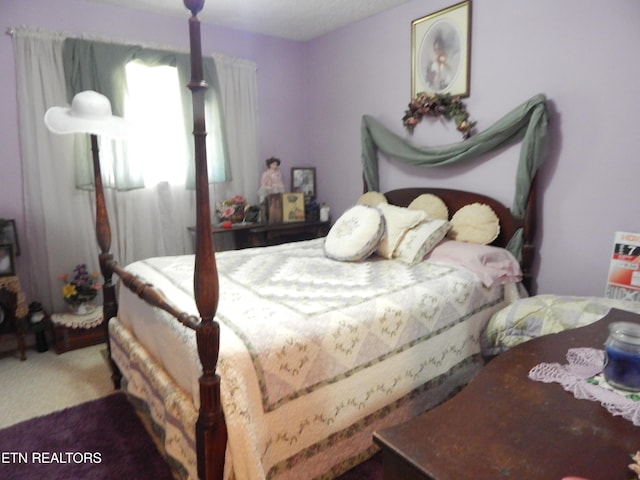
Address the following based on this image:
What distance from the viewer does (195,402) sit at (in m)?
1.39

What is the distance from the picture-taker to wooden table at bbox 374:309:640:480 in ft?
2.77

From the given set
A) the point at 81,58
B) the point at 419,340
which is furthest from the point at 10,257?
the point at 419,340

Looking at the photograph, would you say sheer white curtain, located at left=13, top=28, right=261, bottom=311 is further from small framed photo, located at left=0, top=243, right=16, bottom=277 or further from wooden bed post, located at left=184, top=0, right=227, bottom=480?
wooden bed post, located at left=184, top=0, right=227, bottom=480

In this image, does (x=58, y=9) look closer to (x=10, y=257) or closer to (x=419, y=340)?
(x=10, y=257)

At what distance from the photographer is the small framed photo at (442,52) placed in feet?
→ 8.97

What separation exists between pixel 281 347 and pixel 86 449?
4.05ft

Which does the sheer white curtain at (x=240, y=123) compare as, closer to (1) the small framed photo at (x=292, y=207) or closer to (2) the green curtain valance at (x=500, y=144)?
(1) the small framed photo at (x=292, y=207)

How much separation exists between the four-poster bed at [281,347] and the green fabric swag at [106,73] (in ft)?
3.07

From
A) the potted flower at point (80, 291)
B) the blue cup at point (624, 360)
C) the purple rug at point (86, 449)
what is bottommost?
the purple rug at point (86, 449)

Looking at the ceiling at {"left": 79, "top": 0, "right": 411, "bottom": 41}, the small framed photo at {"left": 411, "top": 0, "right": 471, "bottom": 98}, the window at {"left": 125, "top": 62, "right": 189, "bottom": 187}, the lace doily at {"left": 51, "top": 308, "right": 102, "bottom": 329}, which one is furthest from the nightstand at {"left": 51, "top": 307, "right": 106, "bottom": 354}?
the small framed photo at {"left": 411, "top": 0, "right": 471, "bottom": 98}

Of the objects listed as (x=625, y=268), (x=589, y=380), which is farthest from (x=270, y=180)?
(x=589, y=380)

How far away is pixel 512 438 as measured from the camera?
3.07 ft

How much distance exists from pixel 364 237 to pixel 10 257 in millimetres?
2385

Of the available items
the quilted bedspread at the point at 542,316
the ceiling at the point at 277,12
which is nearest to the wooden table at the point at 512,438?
the quilted bedspread at the point at 542,316
